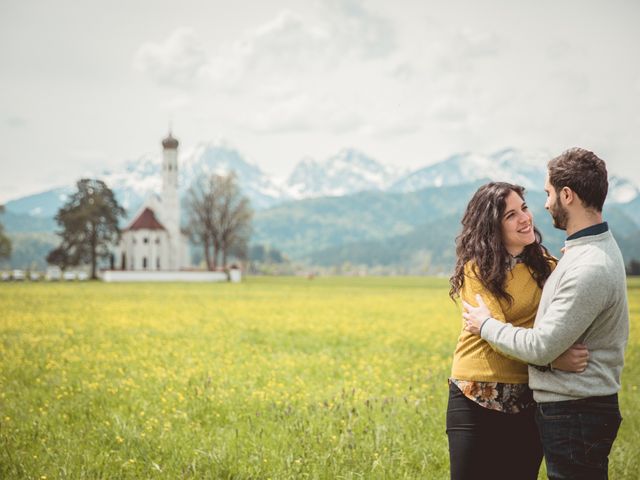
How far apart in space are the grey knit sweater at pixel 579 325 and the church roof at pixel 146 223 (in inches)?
4252

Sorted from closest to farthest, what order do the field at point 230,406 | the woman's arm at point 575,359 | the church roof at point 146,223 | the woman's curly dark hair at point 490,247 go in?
the woman's arm at point 575,359, the woman's curly dark hair at point 490,247, the field at point 230,406, the church roof at point 146,223

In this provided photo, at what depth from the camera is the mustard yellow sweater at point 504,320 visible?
3.99 m

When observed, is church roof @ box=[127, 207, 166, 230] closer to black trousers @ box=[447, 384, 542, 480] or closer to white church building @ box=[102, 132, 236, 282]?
white church building @ box=[102, 132, 236, 282]

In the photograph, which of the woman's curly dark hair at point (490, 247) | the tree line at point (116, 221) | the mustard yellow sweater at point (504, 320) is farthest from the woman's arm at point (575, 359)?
the tree line at point (116, 221)

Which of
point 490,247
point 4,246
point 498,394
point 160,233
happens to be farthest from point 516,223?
point 160,233

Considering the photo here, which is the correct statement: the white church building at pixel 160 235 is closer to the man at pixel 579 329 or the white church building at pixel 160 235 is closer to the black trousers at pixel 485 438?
the black trousers at pixel 485 438

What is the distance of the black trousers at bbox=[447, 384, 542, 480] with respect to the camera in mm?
4055

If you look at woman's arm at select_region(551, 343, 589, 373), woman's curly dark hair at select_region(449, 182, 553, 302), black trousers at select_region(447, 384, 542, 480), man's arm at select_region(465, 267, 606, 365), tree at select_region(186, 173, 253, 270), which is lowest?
black trousers at select_region(447, 384, 542, 480)

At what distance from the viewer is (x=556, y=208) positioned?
3715 millimetres

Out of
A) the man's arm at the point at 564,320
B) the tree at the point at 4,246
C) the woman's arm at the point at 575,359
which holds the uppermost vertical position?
the tree at the point at 4,246

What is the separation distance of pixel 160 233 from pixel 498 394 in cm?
10843

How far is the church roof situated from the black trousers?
108 metres

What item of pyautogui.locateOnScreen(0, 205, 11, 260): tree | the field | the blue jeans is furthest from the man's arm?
pyautogui.locateOnScreen(0, 205, 11, 260): tree

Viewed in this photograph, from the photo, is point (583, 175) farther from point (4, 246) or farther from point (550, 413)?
point (4, 246)
